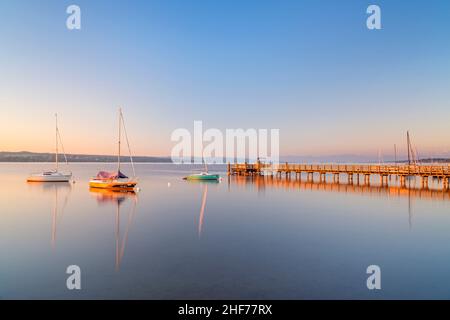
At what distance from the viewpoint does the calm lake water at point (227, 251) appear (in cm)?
1137

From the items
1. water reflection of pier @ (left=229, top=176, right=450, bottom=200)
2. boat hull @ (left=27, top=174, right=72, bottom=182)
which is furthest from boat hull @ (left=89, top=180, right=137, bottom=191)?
boat hull @ (left=27, top=174, right=72, bottom=182)

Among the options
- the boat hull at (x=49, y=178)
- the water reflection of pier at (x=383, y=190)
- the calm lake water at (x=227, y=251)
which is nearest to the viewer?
the calm lake water at (x=227, y=251)

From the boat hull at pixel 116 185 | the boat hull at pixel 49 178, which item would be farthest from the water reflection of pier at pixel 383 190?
the boat hull at pixel 49 178

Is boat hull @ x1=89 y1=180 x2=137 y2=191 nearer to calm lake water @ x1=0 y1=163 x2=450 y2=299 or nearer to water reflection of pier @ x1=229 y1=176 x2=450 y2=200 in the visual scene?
calm lake water @ x1=0 y1=163 x2=450 y2=299

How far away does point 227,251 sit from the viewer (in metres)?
15.9

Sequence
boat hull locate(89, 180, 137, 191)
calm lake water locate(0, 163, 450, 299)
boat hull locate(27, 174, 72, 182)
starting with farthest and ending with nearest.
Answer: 1. boat hull locate(27, 174, 72, 182)
2. boat hull locate(89, 180, 137, 191)
3. calm lake water locate(0, 163, 450, 299)

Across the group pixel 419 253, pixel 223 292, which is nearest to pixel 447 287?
pixel 419 253

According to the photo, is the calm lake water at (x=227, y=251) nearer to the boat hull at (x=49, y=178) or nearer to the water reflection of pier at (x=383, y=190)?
the water reflection of pier at (x=383, y=190)

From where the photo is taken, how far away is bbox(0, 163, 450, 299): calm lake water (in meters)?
11.4

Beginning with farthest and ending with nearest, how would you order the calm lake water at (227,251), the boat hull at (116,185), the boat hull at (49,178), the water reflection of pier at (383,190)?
the boat hull at (49,178), the boat hull at (116,185), the water reflection of pier at (383,190), the calm lake water at (227,251)

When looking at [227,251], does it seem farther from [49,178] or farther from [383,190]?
[49,178]

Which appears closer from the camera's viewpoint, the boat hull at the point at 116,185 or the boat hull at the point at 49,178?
the boat hull at the point at 116,185

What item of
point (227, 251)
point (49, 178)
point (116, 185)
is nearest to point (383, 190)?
point (227, 251)
